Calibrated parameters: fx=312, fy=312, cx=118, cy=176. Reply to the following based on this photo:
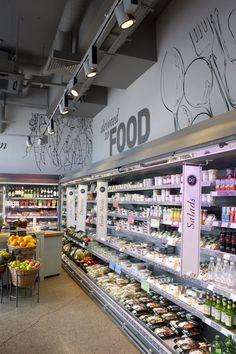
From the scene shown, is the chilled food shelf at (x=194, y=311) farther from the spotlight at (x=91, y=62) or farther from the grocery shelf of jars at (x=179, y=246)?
the spotlight at (x=91, y=62)

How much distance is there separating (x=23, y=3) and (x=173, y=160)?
4.18m

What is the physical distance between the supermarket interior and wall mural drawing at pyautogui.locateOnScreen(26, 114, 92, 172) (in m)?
1.75

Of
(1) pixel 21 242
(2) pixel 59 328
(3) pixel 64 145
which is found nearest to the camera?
(2) pixel 59 328

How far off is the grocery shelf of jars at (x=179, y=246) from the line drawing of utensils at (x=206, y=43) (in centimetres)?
109

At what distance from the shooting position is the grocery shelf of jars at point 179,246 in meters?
3.14

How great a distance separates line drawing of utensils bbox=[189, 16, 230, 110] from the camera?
3672mm

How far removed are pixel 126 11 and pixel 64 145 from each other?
26.2 ft

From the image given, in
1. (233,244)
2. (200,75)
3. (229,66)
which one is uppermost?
(200,75)

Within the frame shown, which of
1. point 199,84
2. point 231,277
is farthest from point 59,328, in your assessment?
point 199,84

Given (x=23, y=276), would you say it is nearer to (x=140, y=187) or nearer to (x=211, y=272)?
(x=140, y=187)

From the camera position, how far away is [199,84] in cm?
405

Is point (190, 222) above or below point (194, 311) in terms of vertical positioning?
above

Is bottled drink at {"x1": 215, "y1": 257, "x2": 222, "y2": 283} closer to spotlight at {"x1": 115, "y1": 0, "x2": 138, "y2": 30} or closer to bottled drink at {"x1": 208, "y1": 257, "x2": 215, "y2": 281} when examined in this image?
bottled drink at {"x1": 208, "y1": 257, "x2": 215, "y2": 281}

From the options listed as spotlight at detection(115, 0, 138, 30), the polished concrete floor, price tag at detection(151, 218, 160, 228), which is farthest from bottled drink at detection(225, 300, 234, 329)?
spotlight at detection(115, 0, 138, 30)
